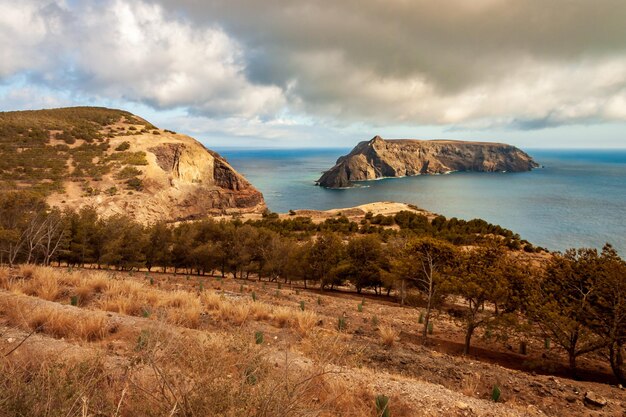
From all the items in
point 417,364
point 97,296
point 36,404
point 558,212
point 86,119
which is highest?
point 86,119

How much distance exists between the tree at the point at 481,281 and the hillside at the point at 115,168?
5119 cm

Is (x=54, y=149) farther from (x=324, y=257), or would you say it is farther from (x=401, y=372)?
(x=401, y=372)

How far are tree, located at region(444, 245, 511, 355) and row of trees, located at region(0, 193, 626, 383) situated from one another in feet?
0.17

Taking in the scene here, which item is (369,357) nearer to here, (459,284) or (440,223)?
(459,284)

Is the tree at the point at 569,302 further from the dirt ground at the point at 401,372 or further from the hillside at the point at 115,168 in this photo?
the hillside at the point at 115,168

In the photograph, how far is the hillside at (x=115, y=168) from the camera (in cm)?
4984

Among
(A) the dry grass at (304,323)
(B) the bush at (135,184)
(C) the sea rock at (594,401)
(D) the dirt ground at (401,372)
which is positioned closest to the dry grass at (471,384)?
(D) the dirt ground at (401,372)

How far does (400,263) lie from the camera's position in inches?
719

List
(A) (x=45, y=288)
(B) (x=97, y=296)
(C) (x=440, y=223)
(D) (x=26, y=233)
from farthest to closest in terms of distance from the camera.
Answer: (C) (x=440, y=223) < (D) (x=26, y=233) < (B) (x=97, y=296) < (A) (x=45, y=288)

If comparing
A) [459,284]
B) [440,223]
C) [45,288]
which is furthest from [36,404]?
[440,223]

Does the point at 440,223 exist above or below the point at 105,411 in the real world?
below

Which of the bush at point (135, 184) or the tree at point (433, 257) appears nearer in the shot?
the tree at point (433, 257)

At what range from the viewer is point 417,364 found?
817 cm

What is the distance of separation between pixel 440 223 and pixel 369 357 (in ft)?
165
